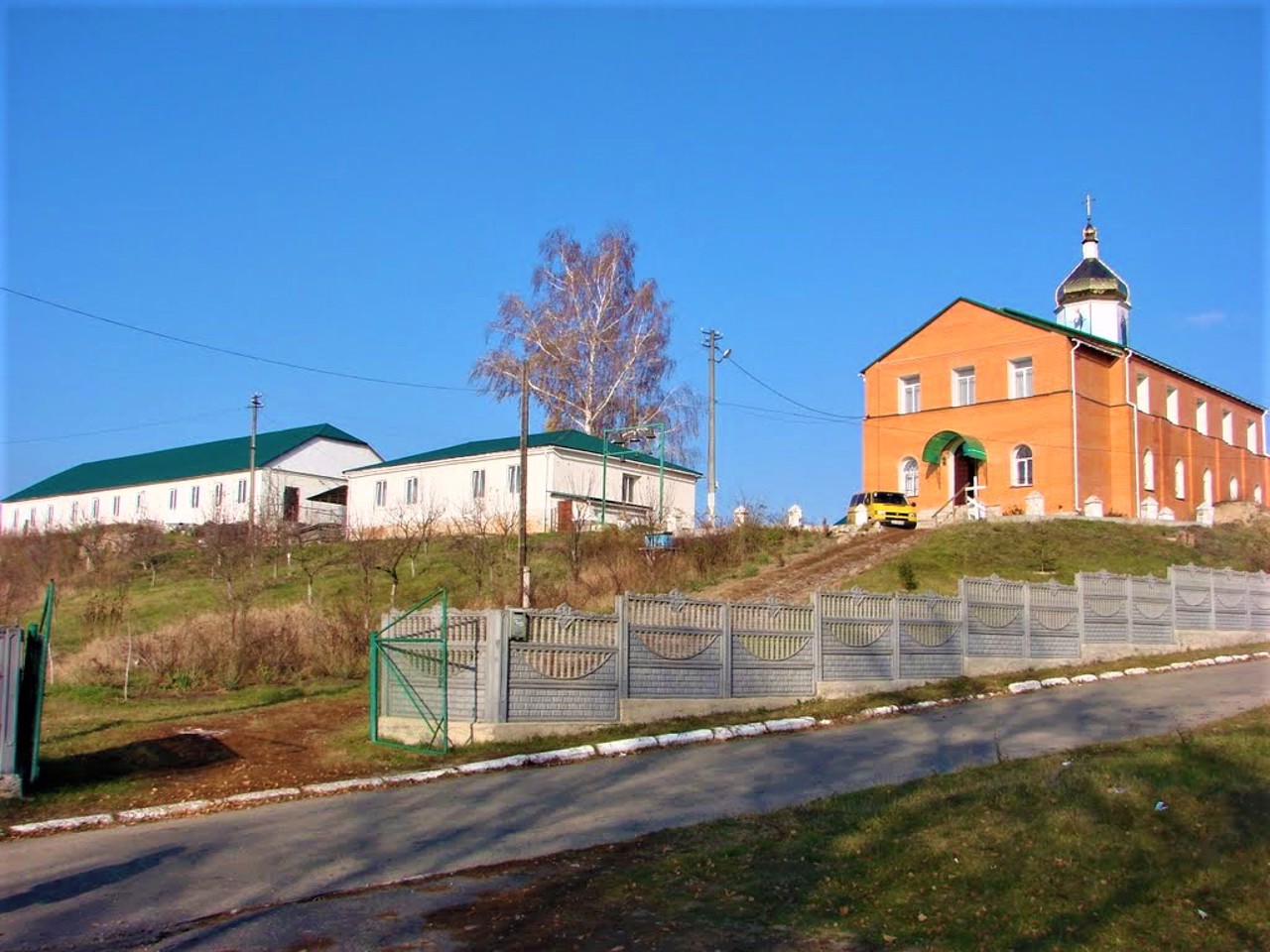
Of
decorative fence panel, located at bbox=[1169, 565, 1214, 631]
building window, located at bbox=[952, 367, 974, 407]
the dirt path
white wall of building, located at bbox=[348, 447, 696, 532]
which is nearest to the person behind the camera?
decorative fence panel, located at bbox=[1169, 565, 1214, 631]

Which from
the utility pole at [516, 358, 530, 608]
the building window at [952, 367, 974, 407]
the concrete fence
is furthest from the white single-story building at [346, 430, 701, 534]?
the concrete fence

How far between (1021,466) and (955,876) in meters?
39.5

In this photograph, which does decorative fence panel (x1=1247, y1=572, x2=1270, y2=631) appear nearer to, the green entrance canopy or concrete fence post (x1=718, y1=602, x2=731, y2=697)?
the green entrance canopy

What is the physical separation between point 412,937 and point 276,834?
12.8 ft

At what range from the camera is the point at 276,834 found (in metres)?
10.4

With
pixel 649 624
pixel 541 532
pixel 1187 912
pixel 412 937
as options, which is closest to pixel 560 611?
pixel 649 624

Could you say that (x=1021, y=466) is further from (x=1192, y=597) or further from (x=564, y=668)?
(x=564, y=668)

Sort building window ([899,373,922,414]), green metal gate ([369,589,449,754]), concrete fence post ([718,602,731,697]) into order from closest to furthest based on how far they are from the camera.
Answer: green metal gate ([369,589,449,754]) → concrete fence post ([718,602,731,697]) → building window ([899,373,922,414])

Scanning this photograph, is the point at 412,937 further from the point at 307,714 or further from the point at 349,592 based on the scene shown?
the point at 349,592

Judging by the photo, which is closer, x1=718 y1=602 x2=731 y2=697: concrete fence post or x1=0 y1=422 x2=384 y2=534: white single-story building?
x1=718 y1=602 x2=731 y2=697: concrete fence post

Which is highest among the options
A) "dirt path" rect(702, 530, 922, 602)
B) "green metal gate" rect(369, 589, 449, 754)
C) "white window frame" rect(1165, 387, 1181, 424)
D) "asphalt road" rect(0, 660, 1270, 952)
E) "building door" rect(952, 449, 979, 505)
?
"white window frame" rect(1165, 387, 1181, 424)

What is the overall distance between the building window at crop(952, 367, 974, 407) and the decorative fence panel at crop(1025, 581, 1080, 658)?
24.7m

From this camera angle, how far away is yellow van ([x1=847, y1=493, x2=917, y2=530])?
41.9 metres

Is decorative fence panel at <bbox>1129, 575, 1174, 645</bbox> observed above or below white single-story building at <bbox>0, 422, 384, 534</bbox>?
below
